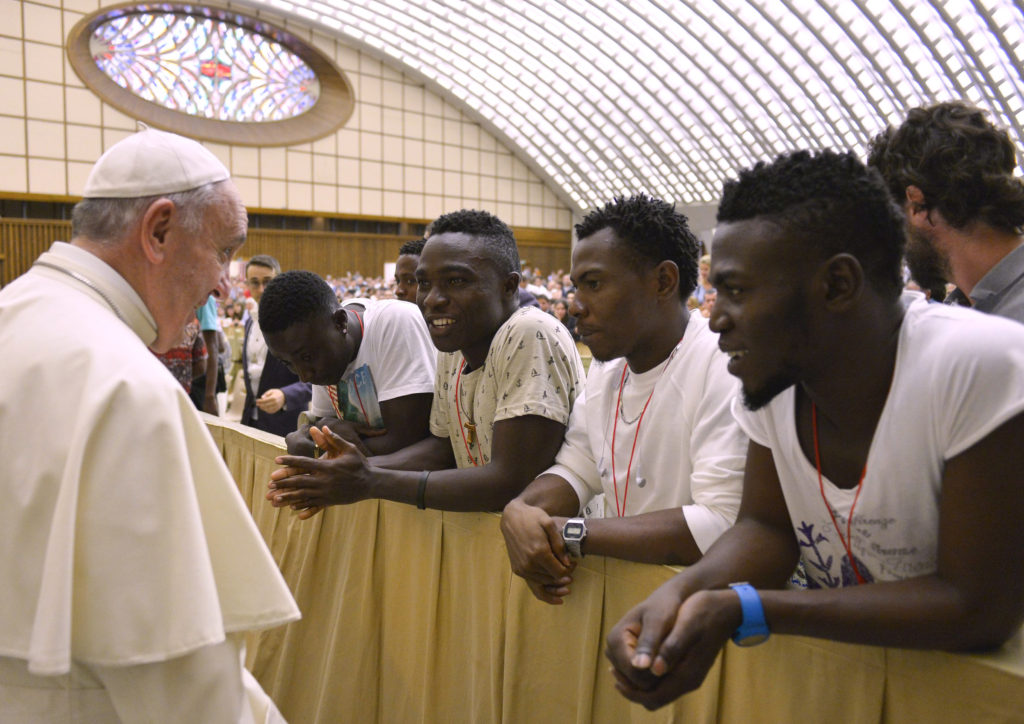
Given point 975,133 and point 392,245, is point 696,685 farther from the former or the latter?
point 392,245

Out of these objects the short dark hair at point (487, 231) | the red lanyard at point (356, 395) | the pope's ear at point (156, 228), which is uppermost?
the short dark hair at point (487, 231)

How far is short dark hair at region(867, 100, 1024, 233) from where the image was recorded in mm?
2012

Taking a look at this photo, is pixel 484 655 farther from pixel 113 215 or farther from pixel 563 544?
pixel 113 215

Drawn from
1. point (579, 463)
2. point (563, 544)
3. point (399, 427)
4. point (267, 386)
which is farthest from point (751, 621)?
point (267, 386)

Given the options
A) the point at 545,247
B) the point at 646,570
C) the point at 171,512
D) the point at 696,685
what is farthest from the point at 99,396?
the point at 545,247

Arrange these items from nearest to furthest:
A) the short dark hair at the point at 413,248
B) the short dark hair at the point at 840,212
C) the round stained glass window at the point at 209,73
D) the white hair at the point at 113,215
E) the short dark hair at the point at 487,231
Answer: the short dark hair at the point at 840,212, the white hair at the point at 113,215, the short dark hair at the point at 487,231, the short dark hair at the point at 413,248, the round stained glass window at the point at 209,73

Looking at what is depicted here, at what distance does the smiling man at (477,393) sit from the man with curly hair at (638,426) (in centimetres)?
12

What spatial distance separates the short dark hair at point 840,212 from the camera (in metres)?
Answer: 1.28

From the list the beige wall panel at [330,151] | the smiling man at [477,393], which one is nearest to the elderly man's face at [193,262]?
the smiling man at [477,393]

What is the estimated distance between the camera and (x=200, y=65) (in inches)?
968

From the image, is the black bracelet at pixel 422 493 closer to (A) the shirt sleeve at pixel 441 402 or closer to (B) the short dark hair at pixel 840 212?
(A) the shirt sleeve at pixel 441 402

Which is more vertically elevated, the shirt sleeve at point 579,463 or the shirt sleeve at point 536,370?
the shirt sleeve at point 536,370

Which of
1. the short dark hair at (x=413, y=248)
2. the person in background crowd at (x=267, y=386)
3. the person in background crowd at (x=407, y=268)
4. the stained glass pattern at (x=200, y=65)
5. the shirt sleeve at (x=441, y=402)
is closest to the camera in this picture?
the shirt sleeve at (x=441, y=402)

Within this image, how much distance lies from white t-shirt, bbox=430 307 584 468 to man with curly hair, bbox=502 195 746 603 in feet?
0.34
